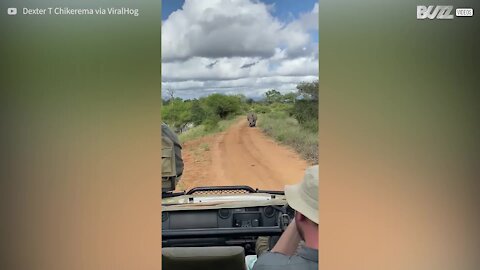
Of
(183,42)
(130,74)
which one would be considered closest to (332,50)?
(183,42)

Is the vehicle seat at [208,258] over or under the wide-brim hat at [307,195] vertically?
under

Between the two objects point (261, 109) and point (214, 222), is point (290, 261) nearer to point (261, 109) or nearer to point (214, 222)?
point (214, 222)

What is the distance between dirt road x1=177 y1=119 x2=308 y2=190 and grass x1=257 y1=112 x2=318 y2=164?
3 cm

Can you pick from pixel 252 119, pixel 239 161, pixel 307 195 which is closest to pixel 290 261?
pixel 307 195

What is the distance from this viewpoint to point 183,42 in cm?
222

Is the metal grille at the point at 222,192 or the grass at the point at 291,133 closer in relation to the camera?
the grass at the point at 291,133

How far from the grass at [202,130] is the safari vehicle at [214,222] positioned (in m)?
0.04

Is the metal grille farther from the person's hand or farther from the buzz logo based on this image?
the buzz logo

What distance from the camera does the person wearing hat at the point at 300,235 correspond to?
2.25 metres

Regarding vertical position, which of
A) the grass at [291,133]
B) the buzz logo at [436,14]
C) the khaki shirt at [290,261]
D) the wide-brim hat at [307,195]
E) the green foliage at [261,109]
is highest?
the buzz logo at [436,14]

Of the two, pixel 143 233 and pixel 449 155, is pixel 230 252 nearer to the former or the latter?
pixel 143 233

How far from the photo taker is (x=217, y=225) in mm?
2369

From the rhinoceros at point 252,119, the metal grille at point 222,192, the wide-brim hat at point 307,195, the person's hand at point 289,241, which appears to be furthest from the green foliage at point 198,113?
the person's hand at point 289,241

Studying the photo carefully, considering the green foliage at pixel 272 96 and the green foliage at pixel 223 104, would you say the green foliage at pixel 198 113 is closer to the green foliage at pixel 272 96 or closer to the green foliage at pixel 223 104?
the green foliage at pixel 223 104
